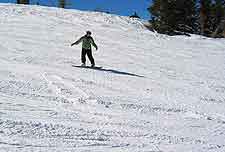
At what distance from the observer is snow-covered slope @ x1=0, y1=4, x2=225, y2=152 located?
24.2 feet

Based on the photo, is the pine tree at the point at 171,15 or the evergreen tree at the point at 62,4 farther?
the evergreen tree at the point at 62,4

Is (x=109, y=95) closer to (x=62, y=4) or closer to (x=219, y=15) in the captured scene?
(x=219, y=15)

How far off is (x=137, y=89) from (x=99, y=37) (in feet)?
44.0

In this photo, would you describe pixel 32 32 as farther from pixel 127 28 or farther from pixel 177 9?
pixel 177 9

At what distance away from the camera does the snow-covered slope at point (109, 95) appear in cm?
737

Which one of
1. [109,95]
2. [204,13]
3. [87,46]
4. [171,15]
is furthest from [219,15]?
[109,95]

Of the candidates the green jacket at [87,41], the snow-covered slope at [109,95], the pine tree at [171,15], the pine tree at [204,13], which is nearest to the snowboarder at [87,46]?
the green jacket at [87,41]

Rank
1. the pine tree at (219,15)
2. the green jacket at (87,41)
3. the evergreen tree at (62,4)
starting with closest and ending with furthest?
the green jacket at (87,41)
the pine tree at (219,15)
the evergreen tree at (62,4)

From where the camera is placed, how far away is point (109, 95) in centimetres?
1158

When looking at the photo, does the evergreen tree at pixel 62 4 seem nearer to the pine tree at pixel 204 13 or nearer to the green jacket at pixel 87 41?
the pine tree at pixel 204 13

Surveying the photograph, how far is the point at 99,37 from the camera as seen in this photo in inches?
1022

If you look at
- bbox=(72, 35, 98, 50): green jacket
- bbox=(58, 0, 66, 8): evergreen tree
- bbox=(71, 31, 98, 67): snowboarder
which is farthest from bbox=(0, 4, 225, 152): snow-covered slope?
bbox=(58, 0, 66, 8): evergreen tree

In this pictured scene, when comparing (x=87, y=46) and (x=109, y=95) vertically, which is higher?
(x=87, y=46)

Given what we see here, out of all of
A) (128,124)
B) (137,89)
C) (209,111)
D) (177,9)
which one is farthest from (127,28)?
(128,124)
